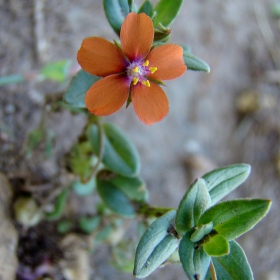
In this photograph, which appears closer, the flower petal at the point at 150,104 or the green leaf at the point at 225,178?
the flower petal at the point at 150,104

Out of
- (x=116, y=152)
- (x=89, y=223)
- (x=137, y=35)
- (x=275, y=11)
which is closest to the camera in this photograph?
(x=137, y=35)

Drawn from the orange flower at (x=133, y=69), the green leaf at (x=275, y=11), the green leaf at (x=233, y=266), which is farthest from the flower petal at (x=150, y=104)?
the green leaf at (x=275, y=11)

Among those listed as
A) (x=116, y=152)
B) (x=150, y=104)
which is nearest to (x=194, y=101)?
(x=116, y=152)

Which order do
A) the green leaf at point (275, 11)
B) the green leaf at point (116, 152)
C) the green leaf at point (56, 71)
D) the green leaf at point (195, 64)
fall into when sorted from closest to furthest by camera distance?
the green leaf at point (195, 64), the green leaf at point (116, 152), the green leaf at point (56, 71), the green leaf at point (275, 11)

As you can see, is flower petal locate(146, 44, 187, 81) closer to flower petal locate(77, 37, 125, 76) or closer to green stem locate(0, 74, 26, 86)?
flower petal locate(77, 37, 125, 76)

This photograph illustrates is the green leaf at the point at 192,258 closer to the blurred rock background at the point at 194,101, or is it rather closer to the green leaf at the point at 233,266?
the green leaf at the point at 233,266

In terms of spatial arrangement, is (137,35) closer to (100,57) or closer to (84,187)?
(100,57)
